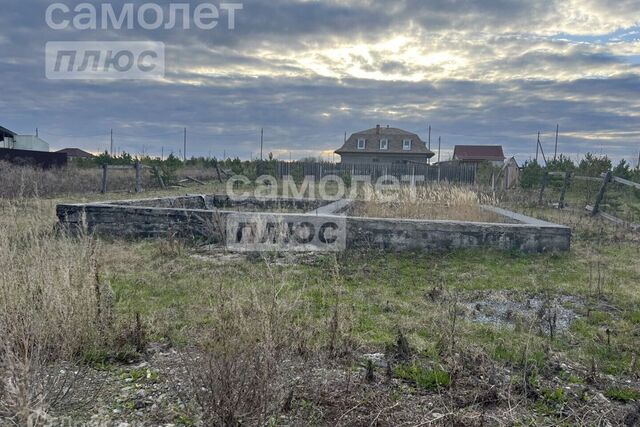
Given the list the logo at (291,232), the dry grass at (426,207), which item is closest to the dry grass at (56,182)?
the logo at (291,232)

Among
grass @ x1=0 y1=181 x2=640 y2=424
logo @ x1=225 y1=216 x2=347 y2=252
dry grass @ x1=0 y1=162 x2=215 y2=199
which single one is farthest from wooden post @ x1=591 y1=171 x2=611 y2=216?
dry grass @ x1=0 y1=162 x2=215 y2=199

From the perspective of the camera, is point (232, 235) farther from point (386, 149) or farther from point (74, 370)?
point (386, 149)

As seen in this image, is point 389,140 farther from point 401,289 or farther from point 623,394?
point 623,394

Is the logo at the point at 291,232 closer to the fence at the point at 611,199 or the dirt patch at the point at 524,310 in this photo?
the dirt patch at the point at 524,310

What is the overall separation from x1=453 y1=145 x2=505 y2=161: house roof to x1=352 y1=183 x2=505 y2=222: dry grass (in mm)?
35884

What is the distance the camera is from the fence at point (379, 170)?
2128cm

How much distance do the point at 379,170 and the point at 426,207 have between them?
13489 millimetres

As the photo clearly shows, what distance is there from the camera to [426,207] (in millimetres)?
8633

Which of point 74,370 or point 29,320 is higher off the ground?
point 29,320

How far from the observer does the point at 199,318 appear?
377 centimetres

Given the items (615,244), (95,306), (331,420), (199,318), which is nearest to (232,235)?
(199,318)

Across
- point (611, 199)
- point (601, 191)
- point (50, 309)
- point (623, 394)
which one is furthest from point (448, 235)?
point (611, 199)

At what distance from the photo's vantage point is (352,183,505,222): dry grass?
8.27 metres

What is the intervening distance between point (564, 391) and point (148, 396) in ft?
8.30
